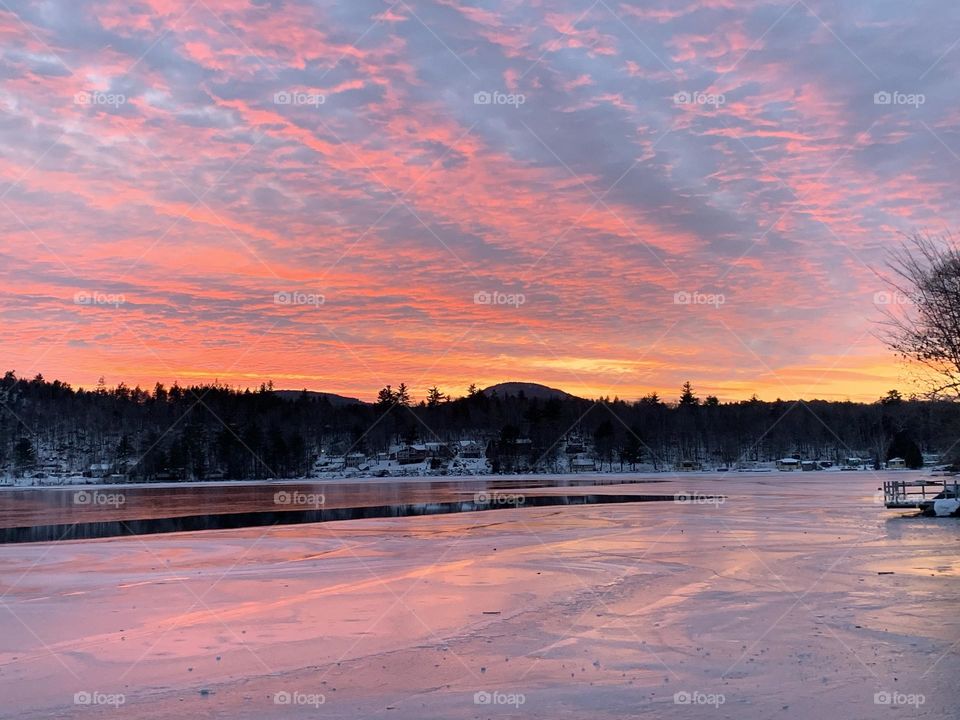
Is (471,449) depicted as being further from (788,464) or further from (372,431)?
(788,464)

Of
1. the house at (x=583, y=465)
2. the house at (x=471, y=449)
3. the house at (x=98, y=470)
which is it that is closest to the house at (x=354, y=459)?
the house at (x=471, y=449)

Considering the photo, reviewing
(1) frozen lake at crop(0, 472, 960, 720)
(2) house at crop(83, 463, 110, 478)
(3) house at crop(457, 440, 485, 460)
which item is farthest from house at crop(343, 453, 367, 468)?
(1) frozen lake at crop(0, 472, 960, 720)

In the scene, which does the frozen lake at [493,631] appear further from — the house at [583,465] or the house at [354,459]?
the house at [354,459]

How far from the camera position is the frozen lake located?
806 cm

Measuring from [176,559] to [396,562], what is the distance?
232 inches

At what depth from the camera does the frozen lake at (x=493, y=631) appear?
806 cm

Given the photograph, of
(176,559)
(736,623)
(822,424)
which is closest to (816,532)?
(736,623)

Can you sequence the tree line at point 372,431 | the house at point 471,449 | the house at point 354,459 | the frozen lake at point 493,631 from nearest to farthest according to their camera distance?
1. the frozen lake at point 493,631
2. the tree line at point 372,431
3. the house at point 354,459
4. the house at point 471,449

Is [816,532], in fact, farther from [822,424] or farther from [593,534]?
[822,424]

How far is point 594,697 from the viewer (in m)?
8.11

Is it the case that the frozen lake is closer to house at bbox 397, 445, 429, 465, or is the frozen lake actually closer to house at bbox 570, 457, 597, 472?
house at bbox 570, 457, 597, 472

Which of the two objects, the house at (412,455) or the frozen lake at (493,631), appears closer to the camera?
the frozen lake at (493,631)

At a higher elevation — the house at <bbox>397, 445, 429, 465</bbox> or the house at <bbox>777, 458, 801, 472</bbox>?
the house at <bbox>397, 445, 429, 465</bbox>

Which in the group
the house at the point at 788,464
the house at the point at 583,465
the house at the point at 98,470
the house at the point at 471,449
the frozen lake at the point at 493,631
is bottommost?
the house at the point at 788,464
